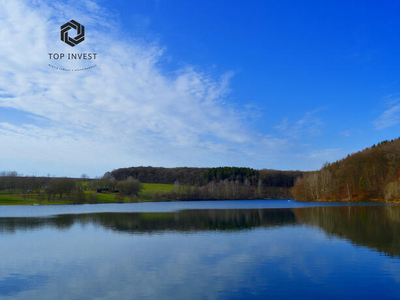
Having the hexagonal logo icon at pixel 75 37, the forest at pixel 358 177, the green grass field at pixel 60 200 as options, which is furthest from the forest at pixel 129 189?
the hexagonal logo icon at pixel 75 37

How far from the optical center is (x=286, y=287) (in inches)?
564

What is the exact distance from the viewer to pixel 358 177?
118 meters

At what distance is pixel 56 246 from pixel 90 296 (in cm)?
1460

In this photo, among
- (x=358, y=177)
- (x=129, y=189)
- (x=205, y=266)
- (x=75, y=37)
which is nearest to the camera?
(x=205, y=266)

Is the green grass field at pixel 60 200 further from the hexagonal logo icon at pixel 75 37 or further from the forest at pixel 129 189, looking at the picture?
the hexagonal logo icon at pixel 75 37

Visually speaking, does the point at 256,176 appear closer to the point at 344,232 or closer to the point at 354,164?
the point at 354,164

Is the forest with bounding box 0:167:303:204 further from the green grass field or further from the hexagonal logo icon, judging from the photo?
the hexagonal logo icon

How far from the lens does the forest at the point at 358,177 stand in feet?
365

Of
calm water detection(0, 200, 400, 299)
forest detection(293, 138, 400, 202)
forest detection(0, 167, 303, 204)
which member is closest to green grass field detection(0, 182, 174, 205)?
forest detection(0, 167, 303, 204)

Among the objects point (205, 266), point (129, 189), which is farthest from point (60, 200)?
point (205, 266)

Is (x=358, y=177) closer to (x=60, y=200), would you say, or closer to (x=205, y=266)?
(x=60, y=200)

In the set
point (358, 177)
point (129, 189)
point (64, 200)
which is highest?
point (358, 177)

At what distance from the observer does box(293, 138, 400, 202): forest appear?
11112 centimetres

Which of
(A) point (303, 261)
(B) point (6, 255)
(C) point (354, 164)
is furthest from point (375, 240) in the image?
(C) point (354, 164)
